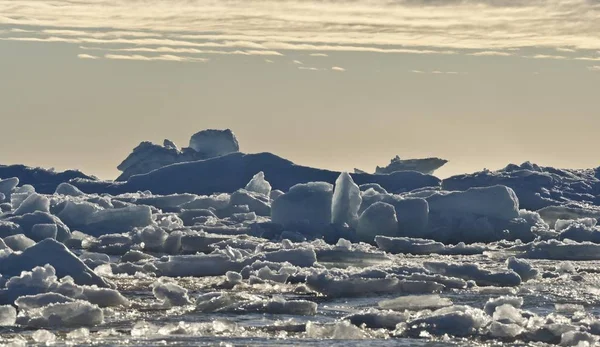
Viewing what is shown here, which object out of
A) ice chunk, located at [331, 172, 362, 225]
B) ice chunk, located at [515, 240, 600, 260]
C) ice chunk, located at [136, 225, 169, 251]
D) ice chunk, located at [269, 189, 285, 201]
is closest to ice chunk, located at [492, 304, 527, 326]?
ice chunk, located at [515, 240, 600, 260]

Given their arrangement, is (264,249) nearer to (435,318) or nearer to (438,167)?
(435,318)

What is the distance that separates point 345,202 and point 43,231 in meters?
8.54

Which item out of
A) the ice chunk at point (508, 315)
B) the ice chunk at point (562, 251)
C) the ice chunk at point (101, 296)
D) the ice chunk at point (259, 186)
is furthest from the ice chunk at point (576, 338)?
the ice chunk at point (259, 186)

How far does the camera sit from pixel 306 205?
103 feet

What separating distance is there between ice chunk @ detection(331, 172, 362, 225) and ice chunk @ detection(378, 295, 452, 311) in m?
13.6

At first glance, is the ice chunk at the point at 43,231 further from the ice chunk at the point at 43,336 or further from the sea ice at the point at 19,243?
the ice chunk at the point at 43,336

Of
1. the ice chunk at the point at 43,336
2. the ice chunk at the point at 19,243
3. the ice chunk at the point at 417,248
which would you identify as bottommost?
the ice chunk at the point at 417,248

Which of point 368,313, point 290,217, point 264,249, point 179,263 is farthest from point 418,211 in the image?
point 368,313

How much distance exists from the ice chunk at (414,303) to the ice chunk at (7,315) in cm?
550

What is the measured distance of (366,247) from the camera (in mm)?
27672

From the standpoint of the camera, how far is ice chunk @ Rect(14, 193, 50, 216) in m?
31.3

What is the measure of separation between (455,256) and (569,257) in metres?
2.72

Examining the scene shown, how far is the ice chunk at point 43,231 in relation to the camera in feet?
89.7

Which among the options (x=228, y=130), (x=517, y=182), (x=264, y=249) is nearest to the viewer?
(x=264, y=249)
